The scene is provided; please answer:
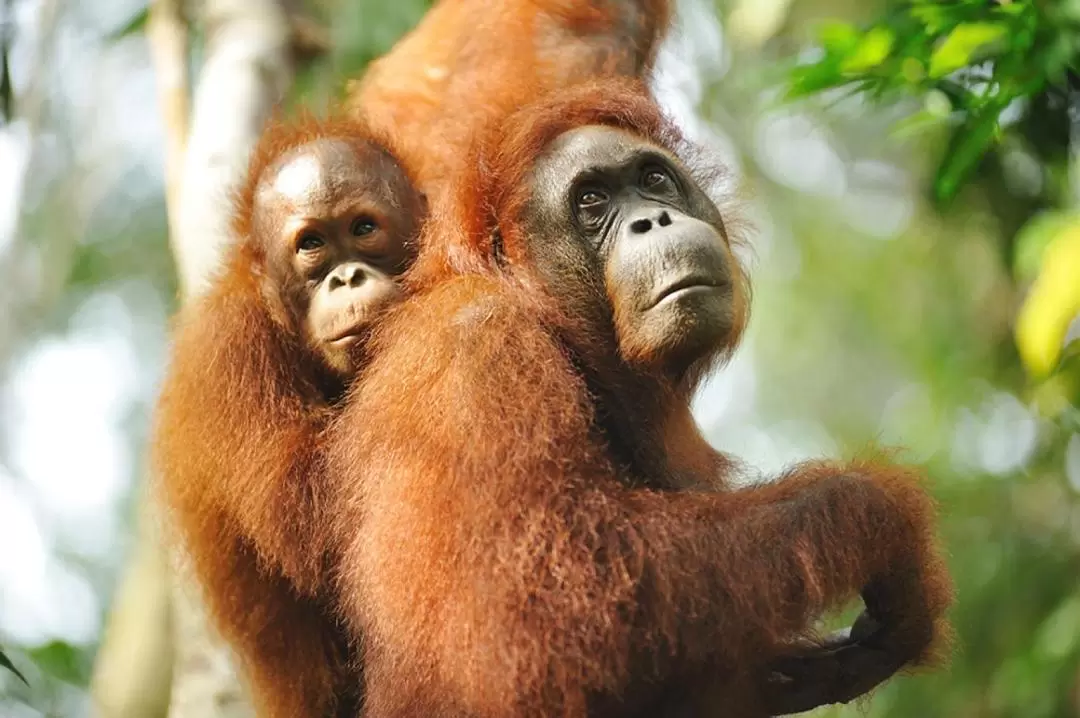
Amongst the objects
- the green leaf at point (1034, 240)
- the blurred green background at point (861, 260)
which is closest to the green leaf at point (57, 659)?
the blurred green background at point (861, 260)

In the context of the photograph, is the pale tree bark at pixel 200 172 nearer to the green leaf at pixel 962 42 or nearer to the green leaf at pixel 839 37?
the green leaf at pixel 839 37

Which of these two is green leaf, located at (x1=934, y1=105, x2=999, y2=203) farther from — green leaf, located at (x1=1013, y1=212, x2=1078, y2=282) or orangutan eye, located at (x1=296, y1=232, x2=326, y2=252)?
orangutan eye, located at (x1=296, y1=232, x2=326, y2=252)

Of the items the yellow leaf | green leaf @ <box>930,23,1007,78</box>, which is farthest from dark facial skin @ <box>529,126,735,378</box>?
the yellow leaf

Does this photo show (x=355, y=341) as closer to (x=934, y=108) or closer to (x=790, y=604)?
(x=790, y=604)

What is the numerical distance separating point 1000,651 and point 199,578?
6.29 m

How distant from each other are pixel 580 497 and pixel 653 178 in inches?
45.2

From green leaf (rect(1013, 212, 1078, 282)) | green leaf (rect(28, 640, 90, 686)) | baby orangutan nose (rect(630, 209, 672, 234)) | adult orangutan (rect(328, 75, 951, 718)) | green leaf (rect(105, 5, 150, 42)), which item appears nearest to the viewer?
adult orangutan (rect(328, 75, 951, 718))

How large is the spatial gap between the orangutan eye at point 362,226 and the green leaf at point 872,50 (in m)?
1.70

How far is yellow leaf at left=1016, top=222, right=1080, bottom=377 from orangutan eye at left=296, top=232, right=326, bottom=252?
2.49 meters

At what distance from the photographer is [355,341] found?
3934mm

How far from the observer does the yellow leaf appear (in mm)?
4145

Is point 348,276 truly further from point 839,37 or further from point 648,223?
point 839,37

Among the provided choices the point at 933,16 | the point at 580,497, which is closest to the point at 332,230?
the point at 580,497

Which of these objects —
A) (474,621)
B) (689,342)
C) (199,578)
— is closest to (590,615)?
(474,621)
